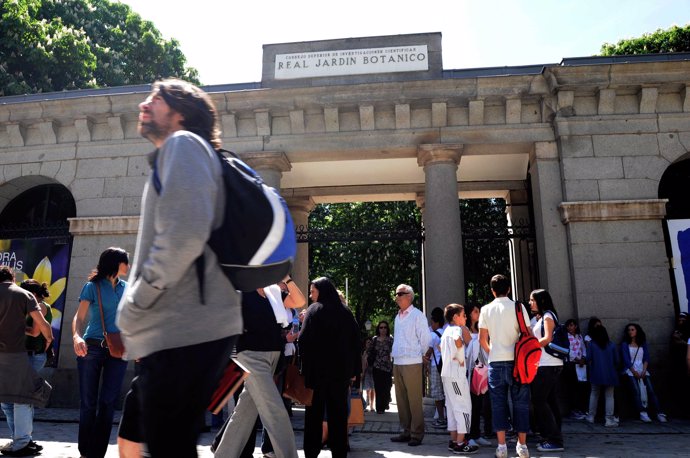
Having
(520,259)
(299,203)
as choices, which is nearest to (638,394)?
(520,259)

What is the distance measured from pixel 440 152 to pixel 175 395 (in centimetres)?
895

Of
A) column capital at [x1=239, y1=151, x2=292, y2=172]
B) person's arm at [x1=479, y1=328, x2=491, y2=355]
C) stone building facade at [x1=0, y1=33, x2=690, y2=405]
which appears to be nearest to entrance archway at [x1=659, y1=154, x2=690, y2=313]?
stone building facade at [x1=0, y1=33, x2=690, y2=405]

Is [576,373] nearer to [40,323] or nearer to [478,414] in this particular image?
[478,414]

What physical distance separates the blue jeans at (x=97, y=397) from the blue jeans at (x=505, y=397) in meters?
3.91

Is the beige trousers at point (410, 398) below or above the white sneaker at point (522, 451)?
above

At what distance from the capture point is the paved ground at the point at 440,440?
569cm

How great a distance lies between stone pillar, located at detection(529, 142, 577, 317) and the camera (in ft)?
30.4

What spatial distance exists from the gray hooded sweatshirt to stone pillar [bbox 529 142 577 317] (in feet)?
27.7

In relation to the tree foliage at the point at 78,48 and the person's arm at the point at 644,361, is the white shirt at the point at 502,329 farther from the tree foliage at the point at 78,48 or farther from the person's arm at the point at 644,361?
the tree foliage at the point at 78,48

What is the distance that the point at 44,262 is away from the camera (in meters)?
10.7

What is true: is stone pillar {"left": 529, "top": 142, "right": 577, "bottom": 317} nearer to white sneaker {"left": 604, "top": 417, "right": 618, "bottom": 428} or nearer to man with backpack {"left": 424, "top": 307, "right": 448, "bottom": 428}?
white sneaker {"left": 604, "top": 417, "right": 618, "bottom": 428}

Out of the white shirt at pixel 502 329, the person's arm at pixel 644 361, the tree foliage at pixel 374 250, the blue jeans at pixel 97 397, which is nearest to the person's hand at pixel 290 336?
the blue jeans at pixel 97 397

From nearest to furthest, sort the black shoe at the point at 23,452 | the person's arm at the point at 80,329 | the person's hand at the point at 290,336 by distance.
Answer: the person's arm at the point at 80,329
the black shoe at the point at 23,452
the person's hand at the point at 290,336

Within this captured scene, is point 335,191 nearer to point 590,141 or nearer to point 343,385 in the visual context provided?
point 590,141
